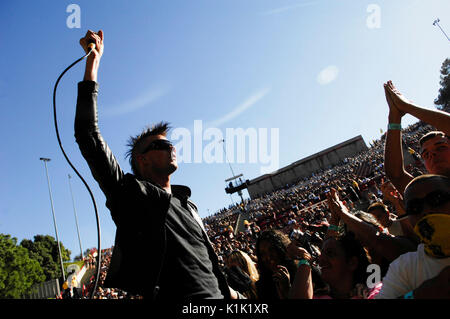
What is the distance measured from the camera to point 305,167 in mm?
57656

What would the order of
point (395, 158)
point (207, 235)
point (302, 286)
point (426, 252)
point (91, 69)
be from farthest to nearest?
point (395, 158)
point (302, 286)
point (207, 235)
point (91, 69)
point (426, 252)

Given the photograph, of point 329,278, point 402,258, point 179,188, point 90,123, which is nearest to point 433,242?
point 402,258

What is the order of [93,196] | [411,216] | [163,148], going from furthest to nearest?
Answer: [163,148] → [93,196] → [411,216]

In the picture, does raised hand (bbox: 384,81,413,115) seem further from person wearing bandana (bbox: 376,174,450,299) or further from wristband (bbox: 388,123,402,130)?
person wearing bandana (bbox: 376,174,450,299)

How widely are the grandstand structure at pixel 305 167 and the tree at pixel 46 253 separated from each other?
43548mm

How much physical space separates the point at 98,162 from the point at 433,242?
1.92 meters

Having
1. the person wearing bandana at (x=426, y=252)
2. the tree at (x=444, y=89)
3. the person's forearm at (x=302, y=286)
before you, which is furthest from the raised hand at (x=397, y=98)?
the tree at (x=444, y=89)

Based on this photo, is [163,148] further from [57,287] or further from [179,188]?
[57,287]

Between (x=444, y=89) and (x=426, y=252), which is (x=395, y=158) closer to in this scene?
(x=426, y=252)

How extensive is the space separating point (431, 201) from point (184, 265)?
5.47 feet

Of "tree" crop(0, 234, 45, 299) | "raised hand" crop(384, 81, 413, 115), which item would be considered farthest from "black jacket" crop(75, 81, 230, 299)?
"tree" crop(0, 234, 45, 299)

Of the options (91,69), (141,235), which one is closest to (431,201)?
(141,235)

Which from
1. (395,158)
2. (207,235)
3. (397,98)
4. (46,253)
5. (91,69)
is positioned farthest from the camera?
(46,253)

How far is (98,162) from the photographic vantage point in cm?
157
